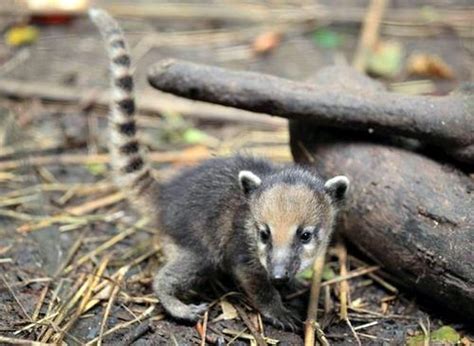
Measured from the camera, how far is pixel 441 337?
4.85 m

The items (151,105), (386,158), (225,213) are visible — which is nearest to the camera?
(225,213)

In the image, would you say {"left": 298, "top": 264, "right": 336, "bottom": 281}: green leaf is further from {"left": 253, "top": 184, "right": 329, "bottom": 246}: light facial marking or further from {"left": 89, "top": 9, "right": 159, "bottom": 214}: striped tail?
{"left": 89, "top": 9, "right": 159, "bottom": 214}: striped tail

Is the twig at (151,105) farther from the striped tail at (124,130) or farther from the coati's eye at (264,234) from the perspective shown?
the coati's eye at (264,234)

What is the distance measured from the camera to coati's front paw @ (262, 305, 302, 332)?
16.5ft

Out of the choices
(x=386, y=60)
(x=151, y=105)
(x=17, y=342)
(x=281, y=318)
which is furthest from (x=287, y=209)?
(x=386, y=60)

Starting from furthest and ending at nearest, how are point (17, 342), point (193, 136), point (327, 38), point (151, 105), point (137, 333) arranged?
point (327, 38) < point (151, 105) < point (193, 136) < point (137, 333) < point (17, 342)

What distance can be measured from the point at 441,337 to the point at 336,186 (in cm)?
123

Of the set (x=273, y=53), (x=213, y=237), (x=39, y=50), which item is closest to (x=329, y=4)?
(x=273, y=53)

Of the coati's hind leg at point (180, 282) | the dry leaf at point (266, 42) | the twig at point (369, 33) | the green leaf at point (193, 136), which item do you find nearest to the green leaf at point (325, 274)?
the coati's hind leg at point (180, 282)

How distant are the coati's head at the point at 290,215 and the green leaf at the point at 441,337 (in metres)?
0.85

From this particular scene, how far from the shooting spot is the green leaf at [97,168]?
6.91 meters

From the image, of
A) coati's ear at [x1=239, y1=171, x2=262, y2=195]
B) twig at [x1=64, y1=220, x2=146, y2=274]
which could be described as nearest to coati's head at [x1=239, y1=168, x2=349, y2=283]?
coati's ear at [x1=239, y1=171, x2=262, y2=195]

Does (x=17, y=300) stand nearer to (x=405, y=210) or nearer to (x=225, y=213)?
(x=225, y=213)

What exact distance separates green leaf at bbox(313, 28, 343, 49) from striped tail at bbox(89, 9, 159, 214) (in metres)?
3.76
